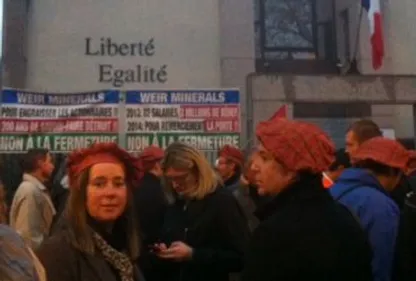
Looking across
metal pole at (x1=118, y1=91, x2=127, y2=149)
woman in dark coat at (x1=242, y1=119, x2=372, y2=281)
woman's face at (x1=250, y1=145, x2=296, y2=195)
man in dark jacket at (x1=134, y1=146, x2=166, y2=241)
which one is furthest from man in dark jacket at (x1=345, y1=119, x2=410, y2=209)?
metal pole at (x1=118, y1=91, x2=127, y2=149)

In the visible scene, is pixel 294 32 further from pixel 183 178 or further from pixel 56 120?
pixel 183 178

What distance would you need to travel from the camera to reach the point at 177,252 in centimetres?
442

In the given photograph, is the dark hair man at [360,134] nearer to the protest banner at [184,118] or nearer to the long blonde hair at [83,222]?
the long blonde hair at [83,222]

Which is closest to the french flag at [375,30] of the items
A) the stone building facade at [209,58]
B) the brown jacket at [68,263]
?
the stone building facade at [209,58]

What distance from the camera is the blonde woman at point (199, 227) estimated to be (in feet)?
14.8

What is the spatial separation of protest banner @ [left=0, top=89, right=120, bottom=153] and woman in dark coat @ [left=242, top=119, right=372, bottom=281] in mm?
7737

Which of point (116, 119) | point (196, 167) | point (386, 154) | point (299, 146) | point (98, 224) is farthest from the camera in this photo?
point (116, 119)

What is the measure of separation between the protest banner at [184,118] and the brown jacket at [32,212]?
162 inches

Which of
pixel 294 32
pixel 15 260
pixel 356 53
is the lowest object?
pixel 15 260

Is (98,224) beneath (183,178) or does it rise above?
beneath

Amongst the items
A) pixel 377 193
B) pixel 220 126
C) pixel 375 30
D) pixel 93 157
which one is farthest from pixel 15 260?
pixel 375 30

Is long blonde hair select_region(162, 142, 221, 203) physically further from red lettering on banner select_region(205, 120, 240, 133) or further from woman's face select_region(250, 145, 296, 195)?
red lettering on banner select_region(205, 120, 240, 133)

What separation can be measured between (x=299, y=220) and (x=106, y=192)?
2.79 feet

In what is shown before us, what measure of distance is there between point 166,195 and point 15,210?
2327 mm
